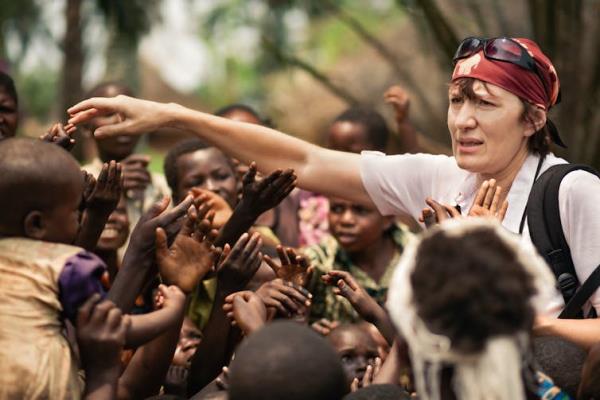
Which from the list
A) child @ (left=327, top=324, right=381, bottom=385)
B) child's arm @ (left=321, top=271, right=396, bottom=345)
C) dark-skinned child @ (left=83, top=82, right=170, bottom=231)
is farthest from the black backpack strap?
dark-skinned child @ (left=83, top=82, right=170, bottom=231)

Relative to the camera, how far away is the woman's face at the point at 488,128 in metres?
4.46

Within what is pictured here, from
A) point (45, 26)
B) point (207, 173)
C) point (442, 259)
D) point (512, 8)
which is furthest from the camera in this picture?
point (45, 26)

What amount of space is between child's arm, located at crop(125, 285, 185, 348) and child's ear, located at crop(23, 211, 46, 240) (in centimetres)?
40

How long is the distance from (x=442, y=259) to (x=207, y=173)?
11.0 feet

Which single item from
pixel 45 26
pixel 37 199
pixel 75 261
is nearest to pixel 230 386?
pixel 75 261

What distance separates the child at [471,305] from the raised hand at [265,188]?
1.57 m

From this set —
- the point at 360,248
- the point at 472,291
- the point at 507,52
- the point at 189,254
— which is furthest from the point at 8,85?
the point at 472,291

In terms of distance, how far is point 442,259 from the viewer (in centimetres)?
306

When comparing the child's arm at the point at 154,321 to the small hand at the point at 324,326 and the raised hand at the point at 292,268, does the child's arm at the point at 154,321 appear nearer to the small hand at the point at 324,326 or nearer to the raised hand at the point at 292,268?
the raised hand at the point at 292,268

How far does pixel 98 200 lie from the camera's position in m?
4.68

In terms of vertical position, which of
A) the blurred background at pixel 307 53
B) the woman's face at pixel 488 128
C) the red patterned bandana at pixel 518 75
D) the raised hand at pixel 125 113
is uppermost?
the red patterned bandana at pixel 518 75

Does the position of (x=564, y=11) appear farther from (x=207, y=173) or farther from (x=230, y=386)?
(x=230, y=386)

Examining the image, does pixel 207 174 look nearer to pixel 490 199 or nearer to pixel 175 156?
pixel 175 156

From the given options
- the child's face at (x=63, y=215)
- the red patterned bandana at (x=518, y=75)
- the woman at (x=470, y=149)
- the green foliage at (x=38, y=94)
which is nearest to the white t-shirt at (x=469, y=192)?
the woman at (x=470, y=149)
